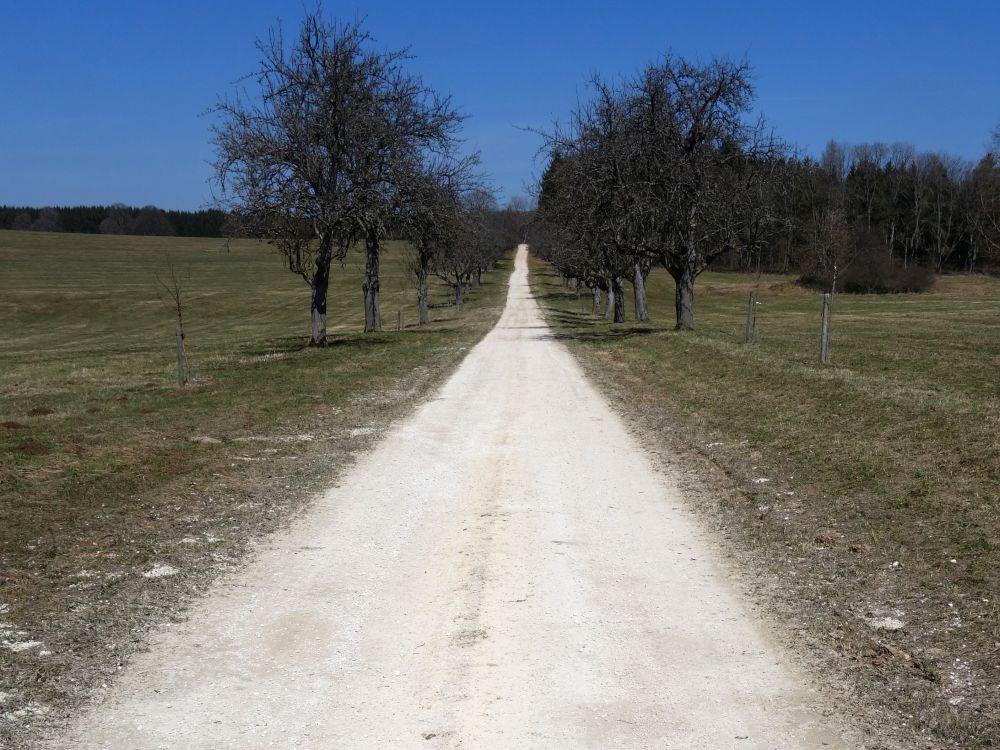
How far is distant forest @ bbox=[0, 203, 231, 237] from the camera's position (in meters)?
175

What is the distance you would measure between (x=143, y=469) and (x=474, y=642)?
20.5 feet

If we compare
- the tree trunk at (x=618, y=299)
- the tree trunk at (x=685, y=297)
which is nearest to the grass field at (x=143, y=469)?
the tree trunk at (x=685, y=297)

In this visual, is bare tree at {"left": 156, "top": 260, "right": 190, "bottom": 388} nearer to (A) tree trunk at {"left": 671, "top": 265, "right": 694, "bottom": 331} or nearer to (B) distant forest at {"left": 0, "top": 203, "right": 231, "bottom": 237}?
(A) tree trunk at {"left": 671, "top": 265, "right": 694, "bottom": 331}

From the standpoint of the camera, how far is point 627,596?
6340 millimetres

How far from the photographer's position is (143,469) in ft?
33.1

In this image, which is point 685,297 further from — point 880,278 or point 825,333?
point 880,278

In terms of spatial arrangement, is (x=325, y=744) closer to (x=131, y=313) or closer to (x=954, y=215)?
(x=131, y=313)

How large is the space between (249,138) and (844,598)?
22.0 metres

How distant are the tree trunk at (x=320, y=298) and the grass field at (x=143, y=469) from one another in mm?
751

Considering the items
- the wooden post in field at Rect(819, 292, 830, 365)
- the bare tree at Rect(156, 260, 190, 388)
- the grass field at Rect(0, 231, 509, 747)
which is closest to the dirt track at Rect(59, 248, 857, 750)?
the grass field at Rect(0, 231, 509, 747)

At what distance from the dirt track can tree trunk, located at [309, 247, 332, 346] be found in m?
18.0

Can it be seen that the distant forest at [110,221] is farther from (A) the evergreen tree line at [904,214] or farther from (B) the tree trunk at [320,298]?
(B) the tree trunk at [320,298]

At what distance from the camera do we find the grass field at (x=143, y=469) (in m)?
5.61

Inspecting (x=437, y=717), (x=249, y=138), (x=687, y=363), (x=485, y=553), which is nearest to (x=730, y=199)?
(x=687, y=363)
